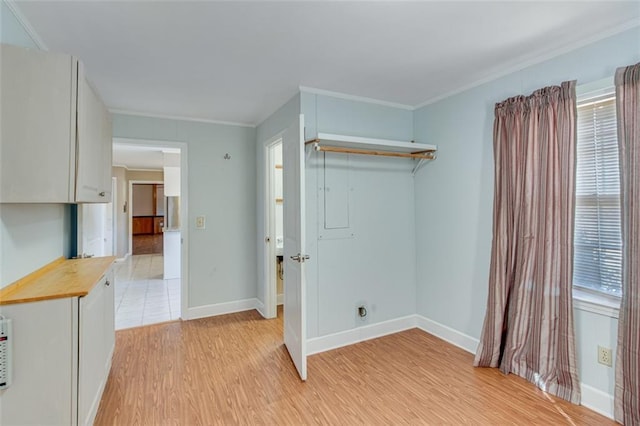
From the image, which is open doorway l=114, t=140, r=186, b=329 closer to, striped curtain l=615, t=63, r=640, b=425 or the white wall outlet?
the white wall outlet

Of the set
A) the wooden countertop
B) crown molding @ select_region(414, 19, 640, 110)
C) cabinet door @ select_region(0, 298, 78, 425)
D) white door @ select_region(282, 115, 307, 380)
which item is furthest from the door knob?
crown molding @ select_region(414, 19, 640, 110)

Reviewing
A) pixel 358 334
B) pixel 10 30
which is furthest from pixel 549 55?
pixel 10 30

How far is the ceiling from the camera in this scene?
1739 millimetres

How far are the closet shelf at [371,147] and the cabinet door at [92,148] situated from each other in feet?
5.08

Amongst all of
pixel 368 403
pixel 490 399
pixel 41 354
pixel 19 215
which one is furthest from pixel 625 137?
pixel 19 215

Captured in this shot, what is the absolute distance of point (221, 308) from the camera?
3.95 m

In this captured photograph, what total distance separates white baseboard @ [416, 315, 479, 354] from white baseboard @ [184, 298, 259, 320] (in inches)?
81.5

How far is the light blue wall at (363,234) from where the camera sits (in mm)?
2939

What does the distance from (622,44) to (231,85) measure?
279 cm

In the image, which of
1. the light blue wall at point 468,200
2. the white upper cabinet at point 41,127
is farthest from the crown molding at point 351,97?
the white upper cabinet at point 41,127

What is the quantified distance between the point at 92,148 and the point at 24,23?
0.79 m

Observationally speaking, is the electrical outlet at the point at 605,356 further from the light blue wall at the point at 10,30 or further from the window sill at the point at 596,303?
the light blue wall at the point at 10,30

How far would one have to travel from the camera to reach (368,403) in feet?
7.03

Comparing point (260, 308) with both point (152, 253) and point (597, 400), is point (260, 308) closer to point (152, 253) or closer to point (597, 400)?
point (597, 400)
